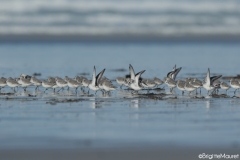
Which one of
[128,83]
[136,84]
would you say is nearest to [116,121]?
[136,84]

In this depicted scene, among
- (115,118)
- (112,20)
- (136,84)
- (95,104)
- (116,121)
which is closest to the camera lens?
(116,121)

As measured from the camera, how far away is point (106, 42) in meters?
60.3

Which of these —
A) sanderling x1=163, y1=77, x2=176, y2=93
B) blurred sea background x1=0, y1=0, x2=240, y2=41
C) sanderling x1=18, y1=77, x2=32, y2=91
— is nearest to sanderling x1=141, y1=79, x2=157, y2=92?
sanderling x1=163, y1=77, x2=176, y2=93

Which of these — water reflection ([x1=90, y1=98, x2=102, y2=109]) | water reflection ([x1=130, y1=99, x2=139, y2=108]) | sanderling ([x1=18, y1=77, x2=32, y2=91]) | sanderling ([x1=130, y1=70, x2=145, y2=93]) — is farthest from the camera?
sanderling ([x1=18, y1=77, x2=32, y2=91])

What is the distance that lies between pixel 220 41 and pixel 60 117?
147 ft

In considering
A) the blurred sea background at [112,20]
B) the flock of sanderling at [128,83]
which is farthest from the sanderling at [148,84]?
the blurred sea background at [112,20]

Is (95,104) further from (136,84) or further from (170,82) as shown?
(170,82)

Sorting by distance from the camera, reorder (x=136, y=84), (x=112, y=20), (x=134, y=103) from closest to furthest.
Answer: (x=134, y=103) < (x=136, y=84) < (x=112, y=20)

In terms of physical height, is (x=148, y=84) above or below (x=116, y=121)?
above

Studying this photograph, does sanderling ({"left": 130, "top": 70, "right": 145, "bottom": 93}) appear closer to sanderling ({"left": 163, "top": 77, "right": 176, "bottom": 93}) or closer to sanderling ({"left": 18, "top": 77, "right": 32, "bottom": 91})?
sanderling ({"left": 163, "top": 77, "right": 176, "bottom": 93})

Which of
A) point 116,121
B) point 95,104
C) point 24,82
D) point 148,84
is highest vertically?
point 24,82

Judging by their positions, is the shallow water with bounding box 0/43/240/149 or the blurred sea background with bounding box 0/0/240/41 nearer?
the shallow water with bounding box 0/43/240/149

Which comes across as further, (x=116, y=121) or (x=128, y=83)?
(x=128, y=83)

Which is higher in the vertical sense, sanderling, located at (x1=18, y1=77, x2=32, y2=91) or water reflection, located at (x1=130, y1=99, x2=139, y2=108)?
sanderling, located at (x1=18, y1=77, x2=32, y2=91)
